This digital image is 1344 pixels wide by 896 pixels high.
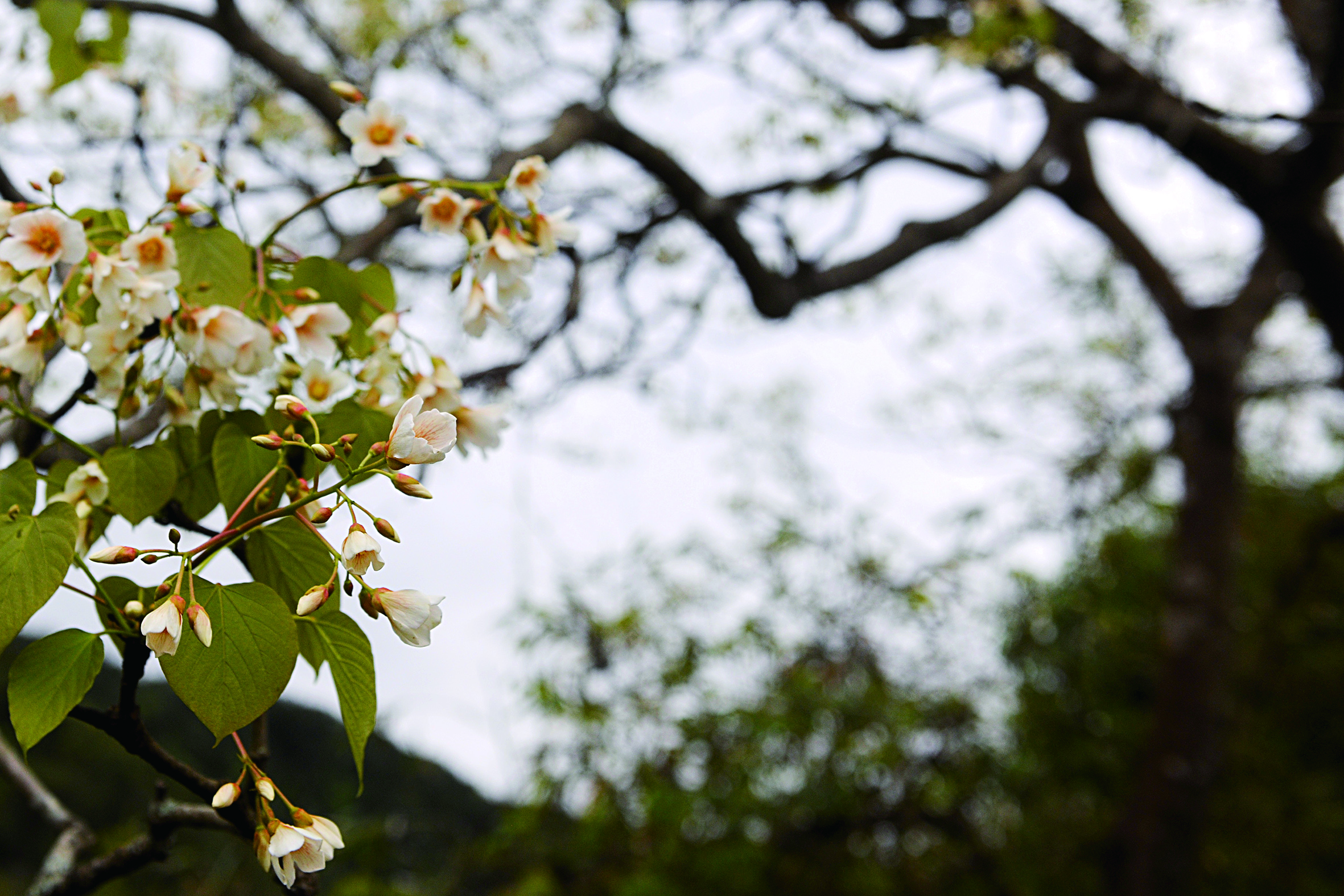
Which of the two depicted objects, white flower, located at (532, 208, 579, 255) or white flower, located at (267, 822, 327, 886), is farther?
white flower, located at (532, 208, 579, 255)

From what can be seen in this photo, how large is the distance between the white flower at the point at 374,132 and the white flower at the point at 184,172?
0.38ft

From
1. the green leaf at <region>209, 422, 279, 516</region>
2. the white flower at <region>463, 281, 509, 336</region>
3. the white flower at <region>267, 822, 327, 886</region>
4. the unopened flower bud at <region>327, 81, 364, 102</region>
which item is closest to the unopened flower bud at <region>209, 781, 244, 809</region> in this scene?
the white flower at <region>267, 822, 327, 886</region>

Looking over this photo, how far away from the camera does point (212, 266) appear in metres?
0.57

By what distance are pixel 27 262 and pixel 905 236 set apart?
6.85 ft

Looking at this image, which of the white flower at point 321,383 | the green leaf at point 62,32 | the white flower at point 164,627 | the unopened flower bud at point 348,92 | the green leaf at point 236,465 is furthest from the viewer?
the green leaf at point 62,32

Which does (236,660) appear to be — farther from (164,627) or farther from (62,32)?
(62,32)

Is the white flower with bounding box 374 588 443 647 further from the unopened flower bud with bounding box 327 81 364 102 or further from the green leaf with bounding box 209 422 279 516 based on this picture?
the unopened flower bud with bounding box 327 81 364 102

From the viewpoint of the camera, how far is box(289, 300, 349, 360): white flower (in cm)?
59

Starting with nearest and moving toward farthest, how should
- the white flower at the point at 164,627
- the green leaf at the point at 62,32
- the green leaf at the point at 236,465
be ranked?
the white flower at the point at 164,627, the green leaf at the point at 236,465, the green leaf at the point at 62,32

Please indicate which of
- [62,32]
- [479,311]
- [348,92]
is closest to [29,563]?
[479,311]

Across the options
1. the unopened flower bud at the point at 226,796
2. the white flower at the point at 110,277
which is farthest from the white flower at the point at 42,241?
the unopened flower bud at the point at 226,796

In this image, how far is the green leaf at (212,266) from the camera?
1.84 feet

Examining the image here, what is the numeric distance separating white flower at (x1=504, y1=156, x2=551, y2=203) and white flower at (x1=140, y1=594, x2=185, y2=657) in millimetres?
386

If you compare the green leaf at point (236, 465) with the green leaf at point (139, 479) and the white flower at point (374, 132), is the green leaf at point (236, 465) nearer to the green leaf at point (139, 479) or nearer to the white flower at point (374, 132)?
the green leaf at point (139, 479)
